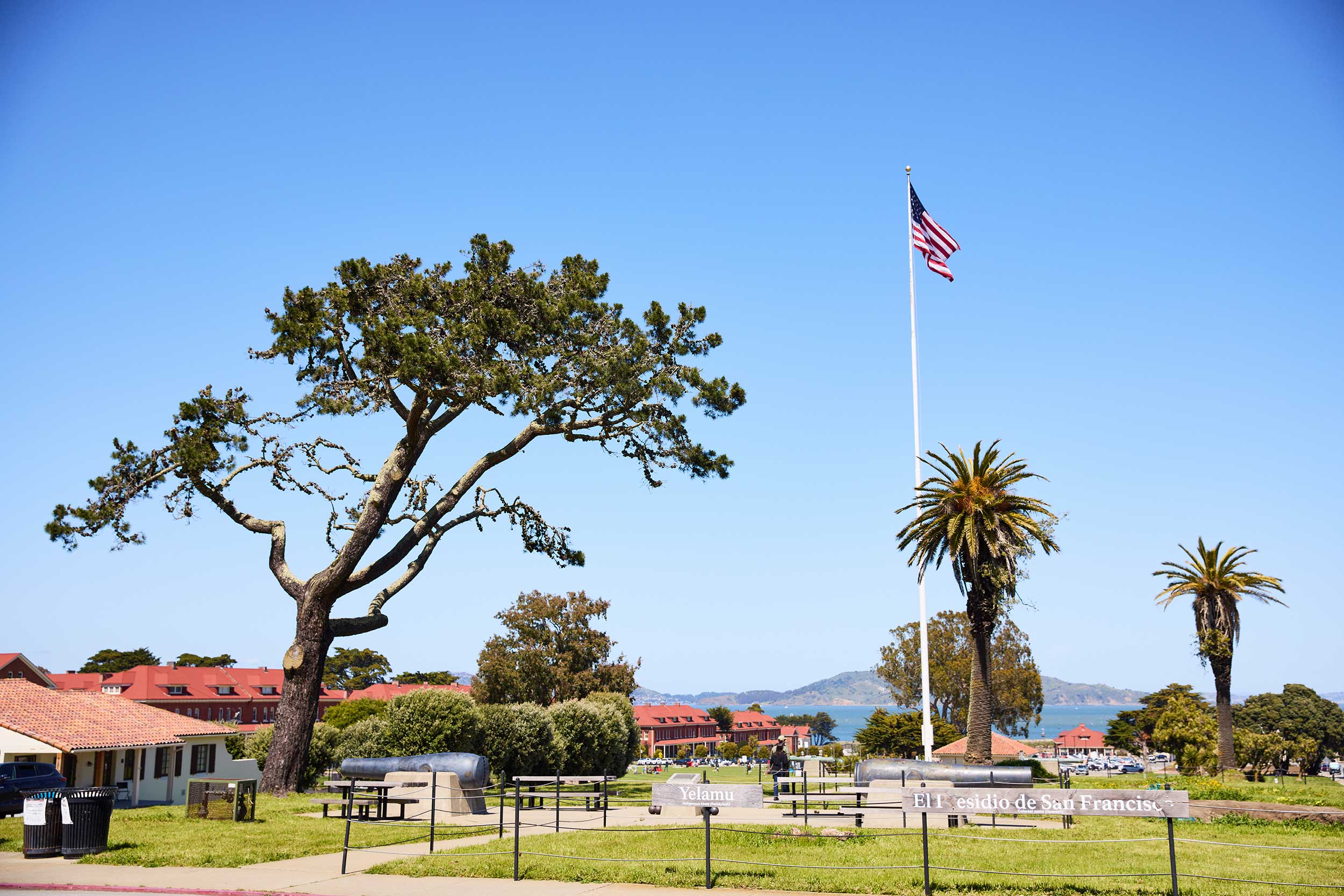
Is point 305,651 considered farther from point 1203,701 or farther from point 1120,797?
point 1203,701

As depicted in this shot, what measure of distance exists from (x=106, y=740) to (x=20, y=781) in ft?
38.2

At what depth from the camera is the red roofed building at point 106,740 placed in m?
33.5

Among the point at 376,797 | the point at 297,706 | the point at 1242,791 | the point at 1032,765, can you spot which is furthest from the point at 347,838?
the point at 1032,765

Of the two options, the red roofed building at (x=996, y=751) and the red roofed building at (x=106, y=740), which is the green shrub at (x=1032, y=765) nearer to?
the red roofed building at (x=996, y=751)

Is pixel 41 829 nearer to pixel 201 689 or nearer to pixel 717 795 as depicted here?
pixel 717 795

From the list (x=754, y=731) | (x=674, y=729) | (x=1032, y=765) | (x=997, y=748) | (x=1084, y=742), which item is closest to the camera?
(x=1032, y=765)

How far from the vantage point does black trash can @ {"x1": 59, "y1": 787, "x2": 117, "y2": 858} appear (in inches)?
614

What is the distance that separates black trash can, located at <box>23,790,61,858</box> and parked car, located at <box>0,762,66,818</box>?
33.4 ft

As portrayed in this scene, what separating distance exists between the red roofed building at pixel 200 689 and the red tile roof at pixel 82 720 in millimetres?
49809

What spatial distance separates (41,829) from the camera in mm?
15633

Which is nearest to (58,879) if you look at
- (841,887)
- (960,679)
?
(841,887)

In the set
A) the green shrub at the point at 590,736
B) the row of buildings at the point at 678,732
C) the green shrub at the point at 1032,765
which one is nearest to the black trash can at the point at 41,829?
the green shrub at the point at 590,736

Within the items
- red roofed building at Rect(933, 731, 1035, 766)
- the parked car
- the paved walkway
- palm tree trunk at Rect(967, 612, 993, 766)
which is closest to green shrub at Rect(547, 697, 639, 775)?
red roofed building at Rect(933, 731, 1035, 766)

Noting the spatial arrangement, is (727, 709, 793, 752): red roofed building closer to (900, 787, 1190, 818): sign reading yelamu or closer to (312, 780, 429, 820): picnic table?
(312, 780, 429, 820): picnic table
